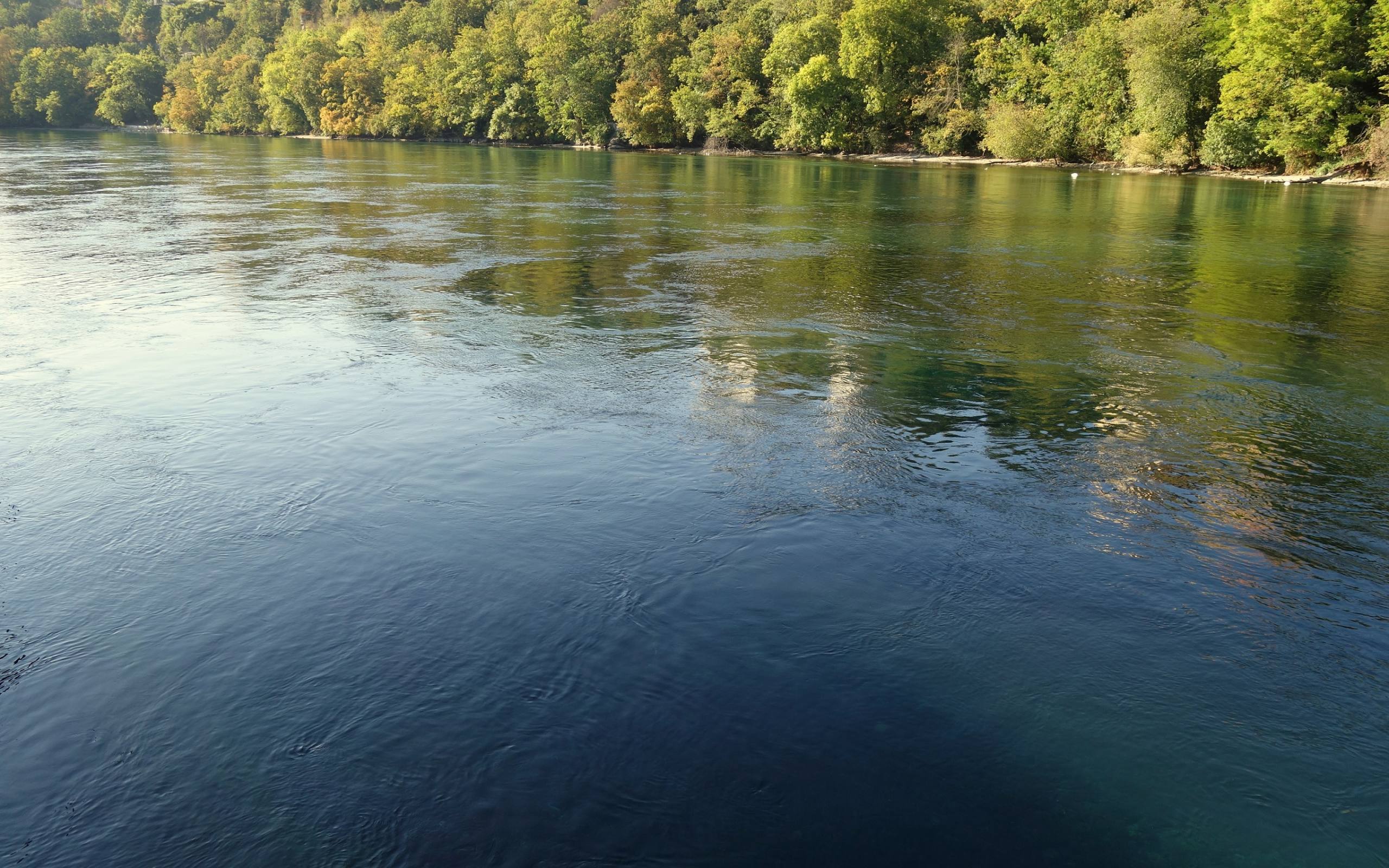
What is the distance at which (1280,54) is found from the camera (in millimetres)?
47094

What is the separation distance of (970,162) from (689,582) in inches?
2652

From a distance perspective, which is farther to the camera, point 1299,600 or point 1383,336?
point 1383,336

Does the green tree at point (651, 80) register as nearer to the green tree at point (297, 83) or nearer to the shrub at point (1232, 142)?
the green tree at point (297, 83)

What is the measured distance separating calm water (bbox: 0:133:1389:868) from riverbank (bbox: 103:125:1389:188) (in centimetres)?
3773

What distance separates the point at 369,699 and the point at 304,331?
10.3 meters

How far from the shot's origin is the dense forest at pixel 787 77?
48219mm

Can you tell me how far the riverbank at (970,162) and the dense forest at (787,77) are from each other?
32.0 inches

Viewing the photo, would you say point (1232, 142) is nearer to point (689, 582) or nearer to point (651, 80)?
point (651, 80)

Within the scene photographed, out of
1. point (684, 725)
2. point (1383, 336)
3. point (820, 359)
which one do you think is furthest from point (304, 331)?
point (1383, 336)

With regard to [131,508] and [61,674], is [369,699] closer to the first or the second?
[61,674]

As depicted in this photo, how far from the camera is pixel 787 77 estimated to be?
7869 cm

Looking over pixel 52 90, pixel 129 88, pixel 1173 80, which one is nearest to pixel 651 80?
pixel 1173 80

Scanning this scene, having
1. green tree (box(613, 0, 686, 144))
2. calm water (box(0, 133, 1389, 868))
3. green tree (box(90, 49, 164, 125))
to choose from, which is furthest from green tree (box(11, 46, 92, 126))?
calm water (box(0, 133, 1389, 868))

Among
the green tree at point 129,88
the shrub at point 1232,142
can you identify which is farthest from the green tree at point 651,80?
the green tree at point 129,88
